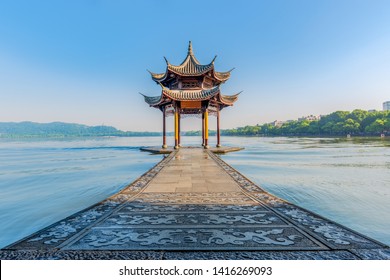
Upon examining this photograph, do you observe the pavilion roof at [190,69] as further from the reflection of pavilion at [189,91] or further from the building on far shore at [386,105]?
the building on far shore at [386,105]

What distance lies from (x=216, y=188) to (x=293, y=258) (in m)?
3.79

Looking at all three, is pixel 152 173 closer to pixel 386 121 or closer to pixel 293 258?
pixel 293 258

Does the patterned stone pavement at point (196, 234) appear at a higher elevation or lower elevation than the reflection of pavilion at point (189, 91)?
lower

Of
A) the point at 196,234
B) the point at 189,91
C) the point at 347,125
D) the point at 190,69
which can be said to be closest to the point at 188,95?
the point at 189,91

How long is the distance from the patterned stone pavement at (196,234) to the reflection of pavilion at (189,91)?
14514 mm

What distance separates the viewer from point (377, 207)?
592 cm

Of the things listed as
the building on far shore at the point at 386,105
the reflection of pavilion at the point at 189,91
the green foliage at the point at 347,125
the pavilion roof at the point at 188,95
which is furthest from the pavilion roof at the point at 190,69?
the building on far shore at the point at 386,105

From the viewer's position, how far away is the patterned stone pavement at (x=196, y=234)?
2.71 metres

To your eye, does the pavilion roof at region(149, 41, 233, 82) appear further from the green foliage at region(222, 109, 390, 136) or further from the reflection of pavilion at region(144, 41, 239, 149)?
the green foliage at region(222, 109, 390, 136)

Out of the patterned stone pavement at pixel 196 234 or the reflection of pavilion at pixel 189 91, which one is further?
the reflection of pavilion at pixel 189 91

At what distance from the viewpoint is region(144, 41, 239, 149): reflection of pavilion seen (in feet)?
61.9

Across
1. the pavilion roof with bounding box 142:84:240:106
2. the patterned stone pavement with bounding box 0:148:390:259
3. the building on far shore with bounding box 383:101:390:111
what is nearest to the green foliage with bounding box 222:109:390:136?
the pavilion roof with bounding box 142:84:240:106

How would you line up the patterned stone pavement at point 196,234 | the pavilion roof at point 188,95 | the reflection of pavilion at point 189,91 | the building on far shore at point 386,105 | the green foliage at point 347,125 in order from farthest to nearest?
the building on far shore at point 386,105 → the green foliage at point 347,125 → the reflection of pavilion at point 189,91 → the pavilion roof at point 188,95 → the patterned stone pavement at point 196,234

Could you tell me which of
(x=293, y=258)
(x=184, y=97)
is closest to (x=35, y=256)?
(x=293, y=258)
